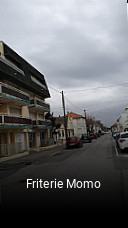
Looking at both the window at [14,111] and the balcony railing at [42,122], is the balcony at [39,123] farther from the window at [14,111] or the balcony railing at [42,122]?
the window at [14,111]

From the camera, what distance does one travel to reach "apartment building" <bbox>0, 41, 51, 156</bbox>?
2064 cm

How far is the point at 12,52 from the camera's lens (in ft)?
86.7

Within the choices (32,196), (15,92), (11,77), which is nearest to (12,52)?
(11,77)

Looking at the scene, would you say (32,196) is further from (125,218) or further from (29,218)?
(125,218)

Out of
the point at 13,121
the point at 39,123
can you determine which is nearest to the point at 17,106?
the point at 13,121

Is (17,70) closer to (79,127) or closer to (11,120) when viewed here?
(11,120)

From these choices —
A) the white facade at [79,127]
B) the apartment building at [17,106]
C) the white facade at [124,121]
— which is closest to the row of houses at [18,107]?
Answer: the apartment building at [17,106]

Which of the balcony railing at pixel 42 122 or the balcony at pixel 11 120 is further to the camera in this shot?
the balcony railing at pixel 42 122

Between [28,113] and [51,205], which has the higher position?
[28,113]

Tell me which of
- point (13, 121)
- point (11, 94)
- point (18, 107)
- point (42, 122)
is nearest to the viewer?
point (13, 121)

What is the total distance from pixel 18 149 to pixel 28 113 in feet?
29.2

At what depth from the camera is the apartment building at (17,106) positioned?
67.7ft

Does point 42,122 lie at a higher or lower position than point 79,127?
higher

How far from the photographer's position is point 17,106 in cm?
2544
